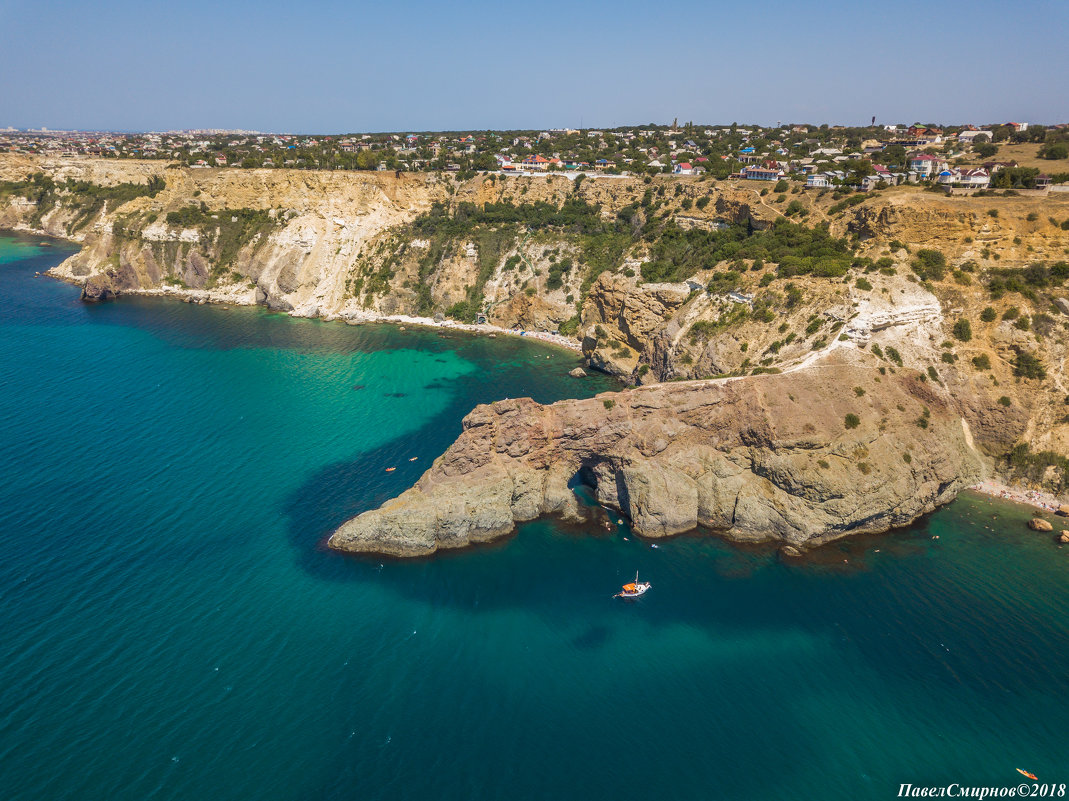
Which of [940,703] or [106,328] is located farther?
[106,328]

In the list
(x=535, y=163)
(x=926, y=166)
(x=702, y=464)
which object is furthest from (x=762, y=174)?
(x=702, y=464)

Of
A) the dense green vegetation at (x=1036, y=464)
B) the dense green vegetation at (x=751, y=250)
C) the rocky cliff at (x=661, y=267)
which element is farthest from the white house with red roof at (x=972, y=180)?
the dense green vegetation at (x=1036, y=464)

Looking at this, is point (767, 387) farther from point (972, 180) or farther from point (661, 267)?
point (972, 180)

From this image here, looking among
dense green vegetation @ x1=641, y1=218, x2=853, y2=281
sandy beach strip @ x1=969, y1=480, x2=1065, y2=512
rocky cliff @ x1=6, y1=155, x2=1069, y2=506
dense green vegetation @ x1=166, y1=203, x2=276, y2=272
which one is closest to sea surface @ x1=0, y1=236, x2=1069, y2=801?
sandy beach strip @ x1=969, y1=480, x2=1065, y2=512

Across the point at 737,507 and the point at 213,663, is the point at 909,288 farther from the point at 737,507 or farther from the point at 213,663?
the point at 213,663

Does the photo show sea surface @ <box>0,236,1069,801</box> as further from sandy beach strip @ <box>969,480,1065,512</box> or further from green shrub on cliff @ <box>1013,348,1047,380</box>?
green shrub on cliff @ <box>1013,348,1047,380</box>

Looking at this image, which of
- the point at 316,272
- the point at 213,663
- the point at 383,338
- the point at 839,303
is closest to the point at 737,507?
the point at 839,303
